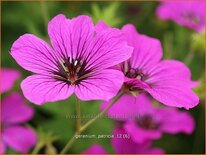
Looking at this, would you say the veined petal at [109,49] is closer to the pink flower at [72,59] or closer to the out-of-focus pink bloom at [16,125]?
the pink flower at [72,59]

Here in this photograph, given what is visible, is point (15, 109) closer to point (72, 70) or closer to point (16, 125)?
point (16, 125)

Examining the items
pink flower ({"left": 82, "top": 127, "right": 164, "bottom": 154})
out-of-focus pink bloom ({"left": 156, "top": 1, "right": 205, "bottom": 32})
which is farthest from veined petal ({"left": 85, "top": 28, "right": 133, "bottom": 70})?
out-of-focus pink bloom ({"left": 156, "top": 1, "right": 205, "bottom": 32})

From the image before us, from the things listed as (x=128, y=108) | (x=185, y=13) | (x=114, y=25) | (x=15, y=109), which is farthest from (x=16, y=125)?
(x=185, y=13)

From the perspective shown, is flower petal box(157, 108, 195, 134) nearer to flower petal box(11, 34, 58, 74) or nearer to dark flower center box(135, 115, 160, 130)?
dark flower center box(135, 115, 160, 130)

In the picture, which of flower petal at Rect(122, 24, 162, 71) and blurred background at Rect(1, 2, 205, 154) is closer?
flower petal at Rect(122, 24, 162, 71)

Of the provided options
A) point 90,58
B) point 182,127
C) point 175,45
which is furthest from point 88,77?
point 175,45

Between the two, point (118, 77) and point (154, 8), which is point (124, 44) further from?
point (154, 8)
